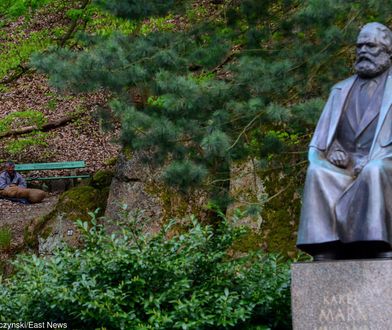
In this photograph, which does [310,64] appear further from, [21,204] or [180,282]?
[21,204]

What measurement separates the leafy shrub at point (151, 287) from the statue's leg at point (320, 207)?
1129 mm

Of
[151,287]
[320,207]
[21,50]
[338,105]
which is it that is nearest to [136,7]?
[151,287]

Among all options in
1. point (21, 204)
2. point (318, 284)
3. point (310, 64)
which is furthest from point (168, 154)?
point (21, 204)

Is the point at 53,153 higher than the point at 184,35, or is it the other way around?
the point at 184,35

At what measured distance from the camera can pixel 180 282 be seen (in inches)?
316

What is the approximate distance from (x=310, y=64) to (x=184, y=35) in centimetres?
151

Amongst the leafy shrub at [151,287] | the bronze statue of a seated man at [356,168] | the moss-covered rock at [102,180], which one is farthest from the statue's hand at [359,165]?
the moss-covered rock at [102,180]

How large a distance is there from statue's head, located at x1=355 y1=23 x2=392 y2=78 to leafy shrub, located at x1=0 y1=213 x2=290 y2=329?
1.95 m

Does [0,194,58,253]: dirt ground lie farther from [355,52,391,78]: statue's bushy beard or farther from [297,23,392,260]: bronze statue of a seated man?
[355,52,391,78]: statue's bushy beard

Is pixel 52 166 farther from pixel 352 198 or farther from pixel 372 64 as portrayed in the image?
pixel 352 198

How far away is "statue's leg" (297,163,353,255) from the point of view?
6.85 m

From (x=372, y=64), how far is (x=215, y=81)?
2889 millimetres

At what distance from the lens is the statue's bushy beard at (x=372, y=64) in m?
7.34

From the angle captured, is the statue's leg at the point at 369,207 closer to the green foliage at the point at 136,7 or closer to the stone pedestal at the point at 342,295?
the stone pedestal at the point at 342,295
